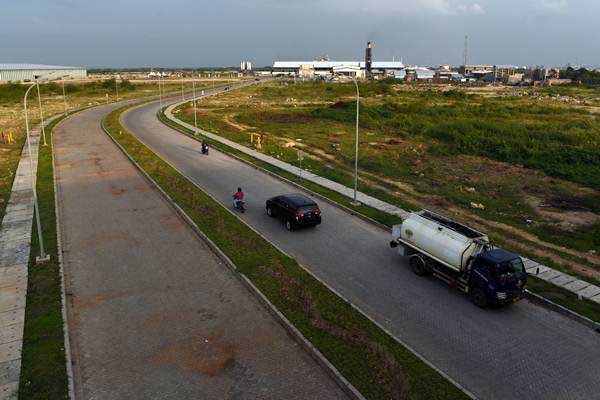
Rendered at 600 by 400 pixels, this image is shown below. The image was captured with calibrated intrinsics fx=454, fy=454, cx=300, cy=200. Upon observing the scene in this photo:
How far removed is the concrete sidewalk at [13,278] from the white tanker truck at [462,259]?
1421 cm

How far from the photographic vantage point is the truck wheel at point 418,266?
60.1ft

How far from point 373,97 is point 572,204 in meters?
76.4

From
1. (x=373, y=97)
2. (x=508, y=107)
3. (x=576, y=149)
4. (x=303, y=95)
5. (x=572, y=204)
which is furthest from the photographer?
(x=303, y=95)

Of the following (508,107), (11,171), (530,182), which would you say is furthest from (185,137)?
(508,107)

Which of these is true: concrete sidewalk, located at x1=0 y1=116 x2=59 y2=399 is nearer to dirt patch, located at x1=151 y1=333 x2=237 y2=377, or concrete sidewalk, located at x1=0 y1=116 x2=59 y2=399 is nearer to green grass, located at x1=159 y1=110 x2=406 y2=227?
dirt patch, located at x1=151 y1=333 x2=237 y2=377

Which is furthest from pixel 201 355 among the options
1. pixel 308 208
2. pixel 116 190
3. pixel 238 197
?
pixel 116 190

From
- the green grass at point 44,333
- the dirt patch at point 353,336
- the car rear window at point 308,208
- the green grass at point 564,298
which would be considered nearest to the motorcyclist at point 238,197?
the car rear window at point 308,208

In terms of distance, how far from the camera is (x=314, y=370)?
12.6 m

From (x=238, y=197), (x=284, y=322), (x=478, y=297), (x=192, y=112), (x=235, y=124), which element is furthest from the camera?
(x=192, y=112)

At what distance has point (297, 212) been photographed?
22719 mm

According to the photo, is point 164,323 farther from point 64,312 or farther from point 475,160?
point 475,160

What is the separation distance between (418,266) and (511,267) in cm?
370

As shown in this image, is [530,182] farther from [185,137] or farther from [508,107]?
[508,107]

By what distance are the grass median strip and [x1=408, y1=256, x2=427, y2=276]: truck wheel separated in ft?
13.4
